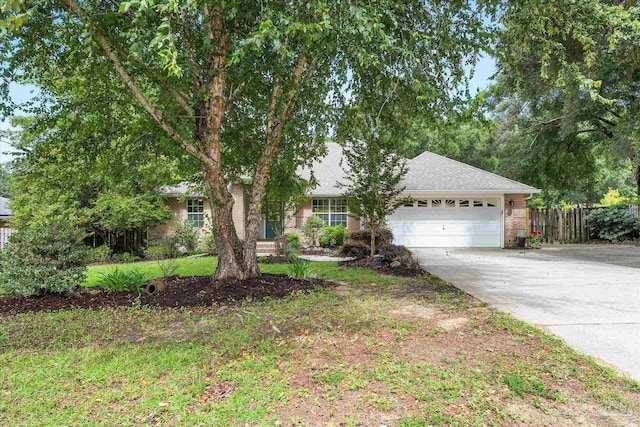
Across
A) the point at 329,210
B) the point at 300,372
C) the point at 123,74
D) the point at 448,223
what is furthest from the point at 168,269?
the point at 448,223

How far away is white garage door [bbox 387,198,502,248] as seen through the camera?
16.6 meters

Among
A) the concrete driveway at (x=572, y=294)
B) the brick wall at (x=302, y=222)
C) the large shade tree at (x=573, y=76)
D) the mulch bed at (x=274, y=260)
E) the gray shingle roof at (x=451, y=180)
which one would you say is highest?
the large shade tree at (x=573, y=76)

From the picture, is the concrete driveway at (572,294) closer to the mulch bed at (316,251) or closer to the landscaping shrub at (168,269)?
the mulch bed at (316,251)

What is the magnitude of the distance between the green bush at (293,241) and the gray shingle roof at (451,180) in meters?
4.70

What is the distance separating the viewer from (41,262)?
20.7 feet

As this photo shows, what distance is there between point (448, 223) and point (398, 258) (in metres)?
7.74

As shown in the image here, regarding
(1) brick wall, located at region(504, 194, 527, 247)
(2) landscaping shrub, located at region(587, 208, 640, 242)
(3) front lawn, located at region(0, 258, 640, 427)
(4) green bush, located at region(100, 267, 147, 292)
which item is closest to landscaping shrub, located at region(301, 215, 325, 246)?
(1) brick wall, located at region(504, 194, 527, 247)

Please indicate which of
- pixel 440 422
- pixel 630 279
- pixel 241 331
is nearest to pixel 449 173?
pixel 630 279

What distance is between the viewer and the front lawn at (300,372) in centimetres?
282

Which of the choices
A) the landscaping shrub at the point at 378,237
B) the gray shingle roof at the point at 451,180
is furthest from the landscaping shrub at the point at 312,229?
the gray shingle roof at the point at 451,180

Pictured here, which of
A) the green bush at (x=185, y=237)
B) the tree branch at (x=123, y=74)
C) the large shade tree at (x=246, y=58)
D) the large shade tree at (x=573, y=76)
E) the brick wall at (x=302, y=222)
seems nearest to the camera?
the large shade tree at (x=246, y=58)

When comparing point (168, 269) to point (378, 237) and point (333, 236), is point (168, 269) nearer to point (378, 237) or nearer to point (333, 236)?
point (378, 237)

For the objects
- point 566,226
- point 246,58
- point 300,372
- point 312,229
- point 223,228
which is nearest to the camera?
point 300,372

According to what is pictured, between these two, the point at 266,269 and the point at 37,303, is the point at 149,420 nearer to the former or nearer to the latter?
the point at 37,303
